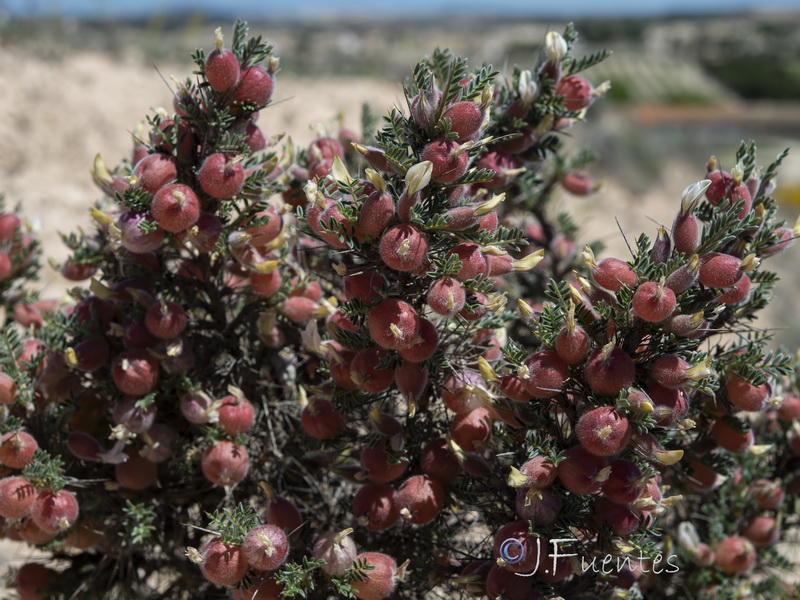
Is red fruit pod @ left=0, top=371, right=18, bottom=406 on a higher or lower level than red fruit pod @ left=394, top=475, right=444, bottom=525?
higher

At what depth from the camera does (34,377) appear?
6.71ft

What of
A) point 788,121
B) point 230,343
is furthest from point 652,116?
point 230,343

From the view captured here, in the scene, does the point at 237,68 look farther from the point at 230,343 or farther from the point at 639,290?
the point at 639,290

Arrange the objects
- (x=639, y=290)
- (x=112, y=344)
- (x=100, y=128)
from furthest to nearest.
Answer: (x=100, y=128), (x=112, y=344), (x=639, y=290)

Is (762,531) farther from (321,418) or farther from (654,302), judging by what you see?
(321,418)

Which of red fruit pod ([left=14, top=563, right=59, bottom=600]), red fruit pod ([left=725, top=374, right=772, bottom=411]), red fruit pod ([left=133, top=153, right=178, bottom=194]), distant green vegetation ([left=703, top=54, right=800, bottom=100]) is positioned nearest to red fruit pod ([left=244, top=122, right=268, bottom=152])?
red fruit pod ([left=133, top=153, right=178, bottom=194])

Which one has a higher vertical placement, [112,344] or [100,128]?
[112,344]

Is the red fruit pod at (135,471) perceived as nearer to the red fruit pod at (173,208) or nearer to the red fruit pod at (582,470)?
the red fruit pod at (173,208)

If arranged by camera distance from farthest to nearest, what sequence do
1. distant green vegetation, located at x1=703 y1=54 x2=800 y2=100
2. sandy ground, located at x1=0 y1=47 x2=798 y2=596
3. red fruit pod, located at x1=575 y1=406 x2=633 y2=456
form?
distant green vegetation, located at x1=703 y1=54 x2=800 y2=100 < sandy ground, located at x1=0 y1=47 x2=798 y2=596 < red fruit pod, located at x1=575 y1=406 x2=633 y2=456

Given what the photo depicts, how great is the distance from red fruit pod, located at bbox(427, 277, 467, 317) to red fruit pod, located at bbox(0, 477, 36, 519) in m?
1.05

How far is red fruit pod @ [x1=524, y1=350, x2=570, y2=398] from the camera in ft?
5.12

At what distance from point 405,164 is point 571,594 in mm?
1033

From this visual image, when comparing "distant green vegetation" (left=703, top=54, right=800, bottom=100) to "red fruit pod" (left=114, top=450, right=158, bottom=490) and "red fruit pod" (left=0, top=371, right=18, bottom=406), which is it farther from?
"red fruit pod" (left=0, top=371, right=18, bottom=406)

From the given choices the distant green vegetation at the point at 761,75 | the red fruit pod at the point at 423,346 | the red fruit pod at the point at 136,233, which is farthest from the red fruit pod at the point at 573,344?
the distant green vegetation at the point at 761,75
